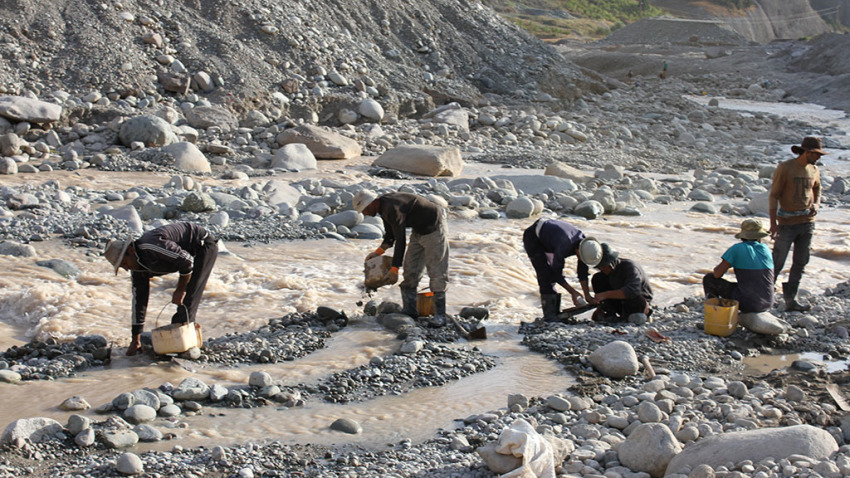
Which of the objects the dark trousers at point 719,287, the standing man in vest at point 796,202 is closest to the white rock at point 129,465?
the dark trousers at point 719,287

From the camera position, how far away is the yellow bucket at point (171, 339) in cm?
585

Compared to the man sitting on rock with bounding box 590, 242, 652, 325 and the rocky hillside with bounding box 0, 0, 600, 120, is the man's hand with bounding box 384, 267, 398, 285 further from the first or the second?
the rocky hillside with bounding box 0, 0, 600, 120

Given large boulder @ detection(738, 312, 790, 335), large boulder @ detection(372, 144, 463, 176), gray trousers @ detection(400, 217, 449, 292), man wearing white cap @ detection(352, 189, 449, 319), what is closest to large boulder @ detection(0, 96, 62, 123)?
large boulder @ detection(372, 144, 463, 176)

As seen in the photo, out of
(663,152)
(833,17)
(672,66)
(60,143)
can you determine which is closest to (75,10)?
(60,143)

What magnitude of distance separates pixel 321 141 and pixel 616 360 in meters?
9.96

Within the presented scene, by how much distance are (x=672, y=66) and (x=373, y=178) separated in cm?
2827

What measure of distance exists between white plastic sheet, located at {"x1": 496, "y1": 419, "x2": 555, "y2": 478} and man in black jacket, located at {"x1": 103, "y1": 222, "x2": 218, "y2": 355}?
107 inches

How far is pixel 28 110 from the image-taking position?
14.3 meters

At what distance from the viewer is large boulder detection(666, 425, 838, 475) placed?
4.11m

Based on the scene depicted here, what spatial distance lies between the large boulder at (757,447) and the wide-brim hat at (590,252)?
2477mm

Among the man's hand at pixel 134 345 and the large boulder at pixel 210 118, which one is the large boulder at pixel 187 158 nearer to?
the large boulder at pixel 210 118

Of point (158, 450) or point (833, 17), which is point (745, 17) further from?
point (158, 450)

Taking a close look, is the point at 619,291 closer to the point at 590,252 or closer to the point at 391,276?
the point at 590,252

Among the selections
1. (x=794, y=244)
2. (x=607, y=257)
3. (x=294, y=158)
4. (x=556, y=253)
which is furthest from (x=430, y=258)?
(x=294, y=158)
